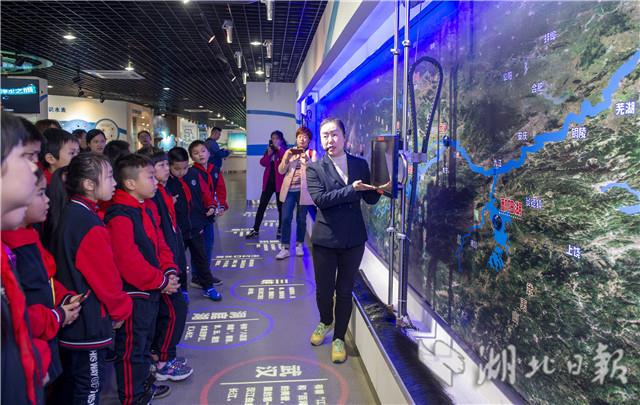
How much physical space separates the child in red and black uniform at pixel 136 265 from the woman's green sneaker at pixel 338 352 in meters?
1.14

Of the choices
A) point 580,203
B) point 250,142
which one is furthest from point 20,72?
point 580,203

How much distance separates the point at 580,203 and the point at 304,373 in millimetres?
2008

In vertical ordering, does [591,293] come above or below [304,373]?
above

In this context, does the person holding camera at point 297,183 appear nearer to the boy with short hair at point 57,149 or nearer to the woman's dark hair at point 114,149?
the woman's dark hair at point 114,149

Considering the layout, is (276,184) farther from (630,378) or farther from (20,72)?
(20,72)

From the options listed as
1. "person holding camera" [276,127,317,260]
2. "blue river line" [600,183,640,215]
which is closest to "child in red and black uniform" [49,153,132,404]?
"blue river line" [600,183,640,215]

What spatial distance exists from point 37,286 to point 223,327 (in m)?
2.13

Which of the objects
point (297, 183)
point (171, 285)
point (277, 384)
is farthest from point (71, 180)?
point (297, 183)

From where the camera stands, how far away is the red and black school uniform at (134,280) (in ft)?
7.25

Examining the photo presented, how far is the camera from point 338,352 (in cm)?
297

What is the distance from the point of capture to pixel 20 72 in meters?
11.4

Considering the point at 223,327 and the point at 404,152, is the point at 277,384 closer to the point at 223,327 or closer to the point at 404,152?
the point at 223,327

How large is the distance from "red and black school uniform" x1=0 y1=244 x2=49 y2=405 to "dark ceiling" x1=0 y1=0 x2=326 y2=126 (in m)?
4.78

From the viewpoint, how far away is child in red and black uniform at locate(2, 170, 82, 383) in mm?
1515
